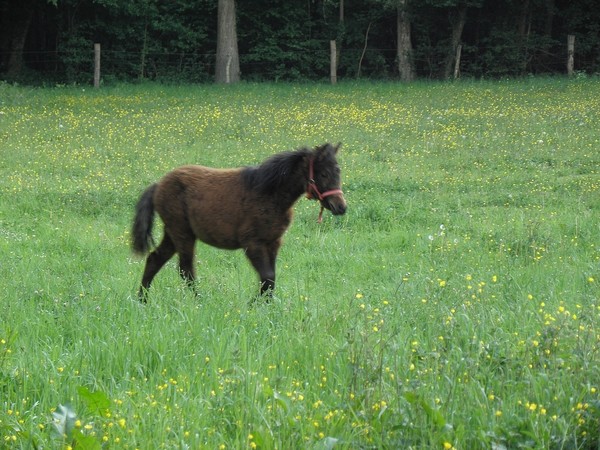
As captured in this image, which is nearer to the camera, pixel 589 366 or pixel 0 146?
pixel 589 366

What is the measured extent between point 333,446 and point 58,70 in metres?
38.7

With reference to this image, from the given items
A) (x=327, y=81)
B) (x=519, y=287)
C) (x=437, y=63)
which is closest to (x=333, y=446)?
(x=519, y=287)

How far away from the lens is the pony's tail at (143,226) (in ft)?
29.6

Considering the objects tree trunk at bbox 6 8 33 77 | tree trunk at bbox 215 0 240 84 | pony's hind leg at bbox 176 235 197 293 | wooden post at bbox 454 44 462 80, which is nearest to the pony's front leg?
pony's hind leg at bbox 176 235 197 293

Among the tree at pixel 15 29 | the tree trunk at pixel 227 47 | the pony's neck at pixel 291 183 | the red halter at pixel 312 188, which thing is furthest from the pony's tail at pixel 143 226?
the tree at pixel 15 29

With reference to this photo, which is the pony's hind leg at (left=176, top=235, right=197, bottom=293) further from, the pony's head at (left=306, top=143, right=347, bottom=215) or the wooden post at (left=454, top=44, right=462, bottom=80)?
the wooden post at (left=454, top=44, right=462, bottom=80)

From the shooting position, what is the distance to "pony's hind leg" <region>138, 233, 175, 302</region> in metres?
9.09

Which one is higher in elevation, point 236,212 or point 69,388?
point 236,212

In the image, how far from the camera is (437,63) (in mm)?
41094

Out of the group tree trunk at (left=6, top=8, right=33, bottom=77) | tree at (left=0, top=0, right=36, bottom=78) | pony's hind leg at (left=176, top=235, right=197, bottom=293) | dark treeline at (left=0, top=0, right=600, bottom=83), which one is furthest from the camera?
dark treeline at (left=0, top=0, right=600, bottom=83)

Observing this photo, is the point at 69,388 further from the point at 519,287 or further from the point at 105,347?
the point at 519,287

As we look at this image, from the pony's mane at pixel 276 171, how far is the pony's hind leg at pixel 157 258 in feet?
3.77

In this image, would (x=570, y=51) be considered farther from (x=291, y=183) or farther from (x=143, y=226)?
(x=143, y=226)

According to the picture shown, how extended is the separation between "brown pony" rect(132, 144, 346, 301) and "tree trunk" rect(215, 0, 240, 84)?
97.5ft
